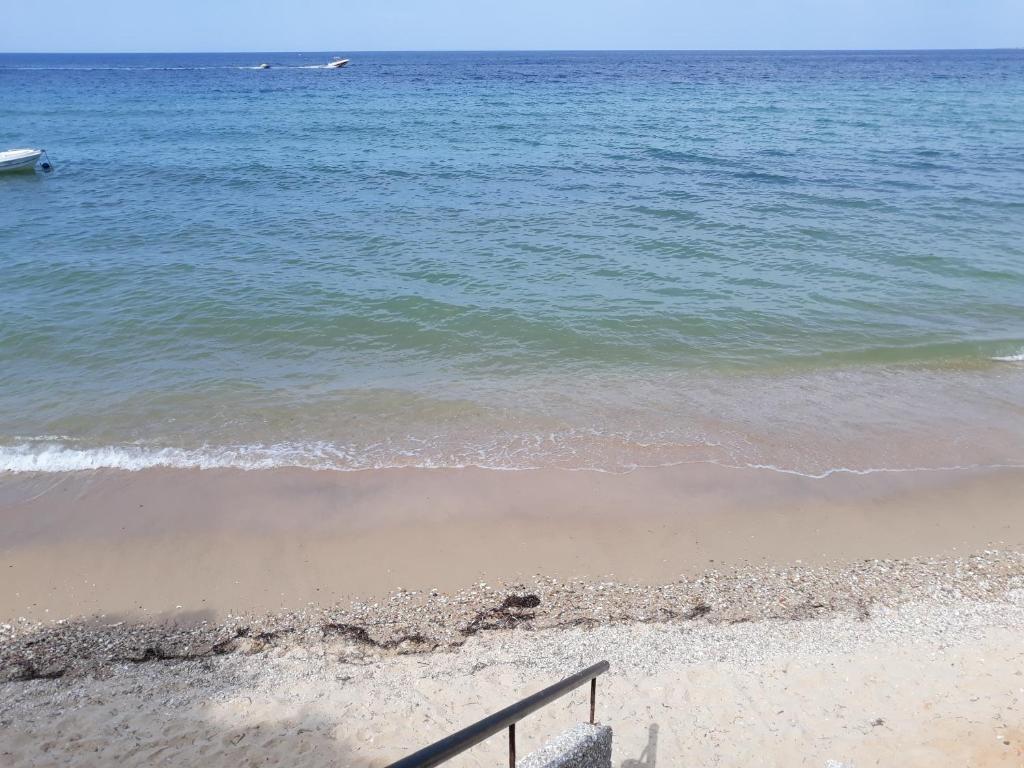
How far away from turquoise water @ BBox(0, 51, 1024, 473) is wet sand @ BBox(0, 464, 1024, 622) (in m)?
0.52

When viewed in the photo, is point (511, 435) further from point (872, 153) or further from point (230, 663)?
point (872, 153)

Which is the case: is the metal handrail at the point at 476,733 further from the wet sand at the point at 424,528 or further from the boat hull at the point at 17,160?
the boat hull at the point at 17,160

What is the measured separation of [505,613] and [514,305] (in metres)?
8.75

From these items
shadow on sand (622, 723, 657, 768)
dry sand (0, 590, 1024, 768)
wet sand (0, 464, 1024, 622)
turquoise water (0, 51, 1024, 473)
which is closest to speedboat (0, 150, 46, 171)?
turquoise water (0, 51, 1024, 473)

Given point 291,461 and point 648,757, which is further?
point 291,461

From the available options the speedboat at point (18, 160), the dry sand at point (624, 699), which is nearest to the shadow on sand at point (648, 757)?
the dry sand at point (624, 699)

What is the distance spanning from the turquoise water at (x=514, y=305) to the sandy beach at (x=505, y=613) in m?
0.94

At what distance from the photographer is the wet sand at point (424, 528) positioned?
7.27 m

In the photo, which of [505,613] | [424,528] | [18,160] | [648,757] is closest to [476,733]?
[648,757]

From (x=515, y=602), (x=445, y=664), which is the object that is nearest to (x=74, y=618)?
(x=445, y=664)

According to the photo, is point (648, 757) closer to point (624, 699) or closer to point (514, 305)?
point (624, 699)

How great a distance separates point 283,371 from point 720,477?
7.26 m

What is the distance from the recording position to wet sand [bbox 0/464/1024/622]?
727 centimetres

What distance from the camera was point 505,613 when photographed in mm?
6676
